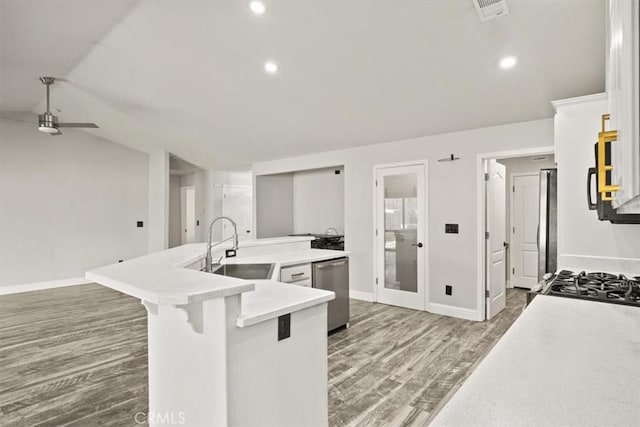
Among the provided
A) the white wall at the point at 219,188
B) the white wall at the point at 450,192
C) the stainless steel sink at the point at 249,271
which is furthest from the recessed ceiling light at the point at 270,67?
the white wall at the point at 219,188

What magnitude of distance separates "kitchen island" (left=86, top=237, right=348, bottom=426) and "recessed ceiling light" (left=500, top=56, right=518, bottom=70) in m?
2.36

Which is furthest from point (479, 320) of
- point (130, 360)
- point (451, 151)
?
point (130, 360)

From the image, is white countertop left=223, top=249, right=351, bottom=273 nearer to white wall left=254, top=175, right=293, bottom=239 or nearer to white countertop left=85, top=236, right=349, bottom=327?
white countertop left=85, top=236, right=349, bottom=327

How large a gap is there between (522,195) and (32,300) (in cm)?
809

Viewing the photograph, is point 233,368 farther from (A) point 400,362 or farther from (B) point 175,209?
(B) point 175,209

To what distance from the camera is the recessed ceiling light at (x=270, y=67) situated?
3042 mm

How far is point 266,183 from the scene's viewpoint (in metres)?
6.55

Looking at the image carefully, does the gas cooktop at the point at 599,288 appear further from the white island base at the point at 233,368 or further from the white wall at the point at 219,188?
the white wall at the point at 219,188

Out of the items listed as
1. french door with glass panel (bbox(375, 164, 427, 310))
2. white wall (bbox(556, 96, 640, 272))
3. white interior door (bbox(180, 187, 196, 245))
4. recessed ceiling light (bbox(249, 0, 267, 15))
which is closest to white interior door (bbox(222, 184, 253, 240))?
white interior door (bbox(180, 187, 196, 245))

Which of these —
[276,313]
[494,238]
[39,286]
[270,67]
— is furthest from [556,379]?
[39,286]

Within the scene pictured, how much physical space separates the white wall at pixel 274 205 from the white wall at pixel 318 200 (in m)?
0.13

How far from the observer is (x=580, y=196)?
2.43 meters

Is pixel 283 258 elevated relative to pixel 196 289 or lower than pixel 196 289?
lower

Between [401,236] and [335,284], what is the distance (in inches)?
59.3
